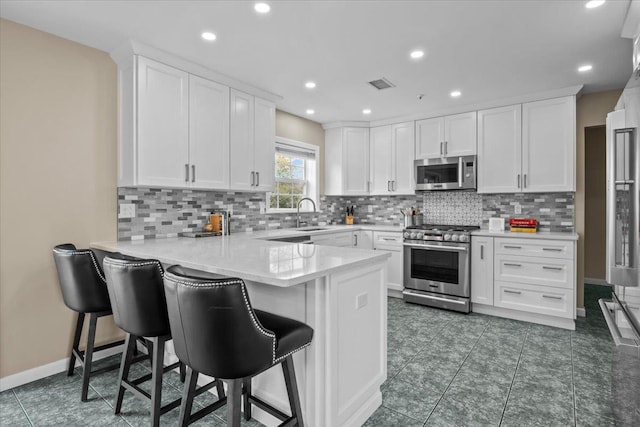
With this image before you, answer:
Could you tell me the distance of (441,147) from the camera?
454cm

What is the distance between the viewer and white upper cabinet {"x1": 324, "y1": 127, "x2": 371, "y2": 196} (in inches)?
204

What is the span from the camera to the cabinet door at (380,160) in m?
5.02

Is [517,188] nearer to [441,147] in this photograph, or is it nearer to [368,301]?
[441,147]

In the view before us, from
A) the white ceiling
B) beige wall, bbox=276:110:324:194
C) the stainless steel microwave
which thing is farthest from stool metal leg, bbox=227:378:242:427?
the stainless steel microwave

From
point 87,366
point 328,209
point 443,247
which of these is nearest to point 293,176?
point 328,209

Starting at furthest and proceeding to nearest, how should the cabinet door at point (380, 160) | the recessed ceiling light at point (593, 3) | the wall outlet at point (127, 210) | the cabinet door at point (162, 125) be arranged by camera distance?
the cabinet door at point (380, 160)
the wall outlet at point (127, 210)
the cabinet door at point (162, 125)
the recessed ceiling light at point (593, 3)

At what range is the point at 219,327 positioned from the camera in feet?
4.20

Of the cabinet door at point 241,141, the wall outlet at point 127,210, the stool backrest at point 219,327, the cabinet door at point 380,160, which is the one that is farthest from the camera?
the cabinet door at point 380,160

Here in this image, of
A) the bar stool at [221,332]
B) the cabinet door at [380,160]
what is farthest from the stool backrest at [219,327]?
the cabinet door at [380,160]

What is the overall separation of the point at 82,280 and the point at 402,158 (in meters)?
4.06

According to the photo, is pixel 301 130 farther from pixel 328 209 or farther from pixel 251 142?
pixel 251 142

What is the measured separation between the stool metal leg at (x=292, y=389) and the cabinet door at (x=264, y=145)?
238 cm

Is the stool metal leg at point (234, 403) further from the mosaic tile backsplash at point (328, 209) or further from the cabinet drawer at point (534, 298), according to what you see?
the cabinet drawer at point (534, 298)

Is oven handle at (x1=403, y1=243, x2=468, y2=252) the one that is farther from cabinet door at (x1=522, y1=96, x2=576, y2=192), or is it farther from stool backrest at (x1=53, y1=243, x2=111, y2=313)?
stool backrest at (x1=53, y1=243, x2=111, y2=313)
